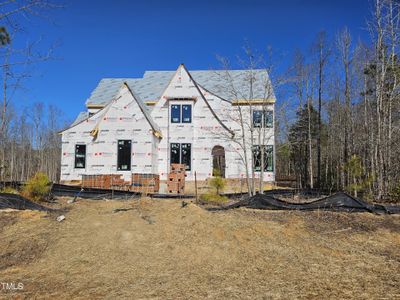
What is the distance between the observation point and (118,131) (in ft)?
69.4

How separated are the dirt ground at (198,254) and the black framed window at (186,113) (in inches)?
535

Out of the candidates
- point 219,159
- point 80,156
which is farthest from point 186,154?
point 80,156

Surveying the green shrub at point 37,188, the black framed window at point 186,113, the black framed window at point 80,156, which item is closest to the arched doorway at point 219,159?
the black framed window at point 186,113

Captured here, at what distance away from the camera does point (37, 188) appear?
1181 centimetres

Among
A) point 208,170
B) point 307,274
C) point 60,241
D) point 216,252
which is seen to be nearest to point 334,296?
point 307,274

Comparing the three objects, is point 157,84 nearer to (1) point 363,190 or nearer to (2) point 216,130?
(2) point 216,130

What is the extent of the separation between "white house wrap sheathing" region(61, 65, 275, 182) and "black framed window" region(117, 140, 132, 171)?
24cm

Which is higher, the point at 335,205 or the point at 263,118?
the point at 263,118

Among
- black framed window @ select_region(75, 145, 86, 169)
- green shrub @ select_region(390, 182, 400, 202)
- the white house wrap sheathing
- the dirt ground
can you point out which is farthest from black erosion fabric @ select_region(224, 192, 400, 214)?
black framed window @ select_region(75, 145, 86, 169)

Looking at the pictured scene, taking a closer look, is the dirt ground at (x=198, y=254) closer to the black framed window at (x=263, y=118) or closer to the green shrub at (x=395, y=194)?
the green shrub at (x=395, y=194)

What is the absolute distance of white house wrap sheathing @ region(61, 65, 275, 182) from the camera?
Answer: 2108cm

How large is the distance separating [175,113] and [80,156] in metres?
7.44

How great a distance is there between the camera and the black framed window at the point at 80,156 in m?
22.3

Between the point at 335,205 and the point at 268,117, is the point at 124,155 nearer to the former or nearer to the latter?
the point at 268,117
